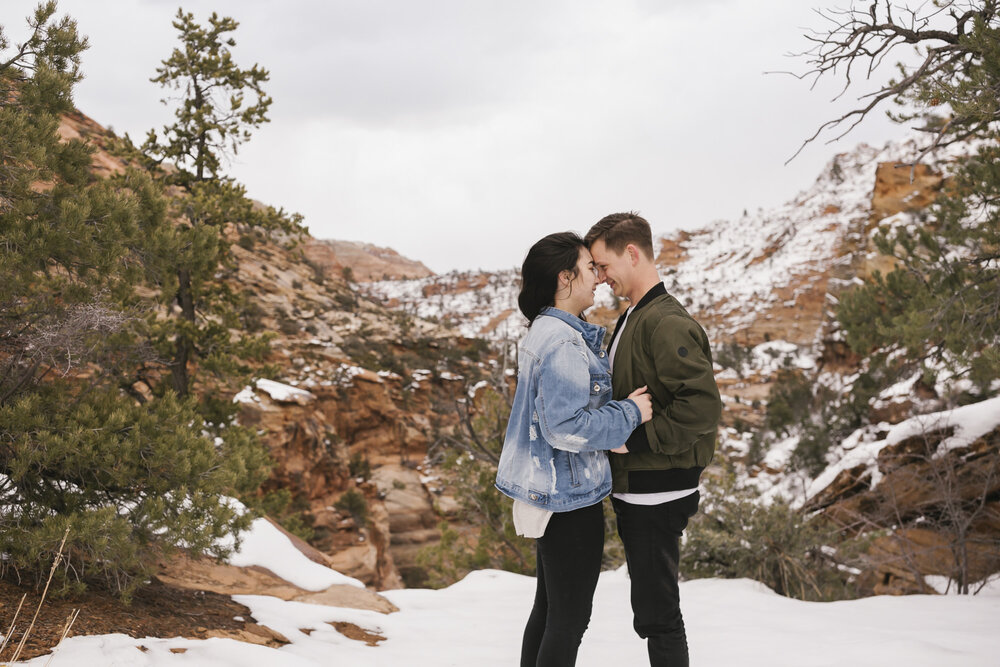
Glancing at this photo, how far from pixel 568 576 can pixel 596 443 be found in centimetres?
47

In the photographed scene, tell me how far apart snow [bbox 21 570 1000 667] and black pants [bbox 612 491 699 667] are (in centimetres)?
127

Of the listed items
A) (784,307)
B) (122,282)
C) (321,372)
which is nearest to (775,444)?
(321,372)

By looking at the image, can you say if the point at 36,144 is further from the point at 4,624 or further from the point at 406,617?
the point at 406,617

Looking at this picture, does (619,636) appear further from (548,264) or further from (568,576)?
(548,264)

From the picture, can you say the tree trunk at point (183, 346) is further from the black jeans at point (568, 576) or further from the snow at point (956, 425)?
the snow at point (956, 425)

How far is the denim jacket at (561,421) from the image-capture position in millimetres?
1917

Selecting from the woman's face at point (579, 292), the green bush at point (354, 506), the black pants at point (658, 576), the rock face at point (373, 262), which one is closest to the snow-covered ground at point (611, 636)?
the black pants at point (658, 576)

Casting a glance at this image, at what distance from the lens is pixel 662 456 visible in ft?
6.69

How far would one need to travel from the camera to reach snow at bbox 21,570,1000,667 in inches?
114

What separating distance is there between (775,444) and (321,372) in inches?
774

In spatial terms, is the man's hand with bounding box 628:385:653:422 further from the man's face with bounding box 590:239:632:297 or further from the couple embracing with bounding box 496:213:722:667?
the man's face with bounding box 590:239:632:297

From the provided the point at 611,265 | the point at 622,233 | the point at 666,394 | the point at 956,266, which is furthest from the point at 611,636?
the point at 956,266

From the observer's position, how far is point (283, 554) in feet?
17.7

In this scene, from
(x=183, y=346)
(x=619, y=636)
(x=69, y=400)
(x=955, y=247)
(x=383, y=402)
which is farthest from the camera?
(x=383, y=402)
